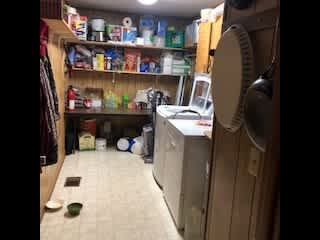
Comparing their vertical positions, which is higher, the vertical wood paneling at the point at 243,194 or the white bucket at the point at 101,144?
the vertical wood paneling at the point at 243,194

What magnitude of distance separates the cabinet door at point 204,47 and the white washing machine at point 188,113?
4.6 inches

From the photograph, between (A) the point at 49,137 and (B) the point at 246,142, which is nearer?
(B) the point at 246,142

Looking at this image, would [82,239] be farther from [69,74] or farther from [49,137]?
[69,74]

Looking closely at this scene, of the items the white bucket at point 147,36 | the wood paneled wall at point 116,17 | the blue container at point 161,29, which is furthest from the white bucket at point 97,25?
the blue container at point 161,29

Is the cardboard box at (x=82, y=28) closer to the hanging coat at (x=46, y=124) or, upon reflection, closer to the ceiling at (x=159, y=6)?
the ceiling at (x=159, y=6)

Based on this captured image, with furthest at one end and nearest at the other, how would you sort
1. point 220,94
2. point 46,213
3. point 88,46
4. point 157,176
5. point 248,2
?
→ point 88,46 < point 157,176 < point 46,213 < point 220,94 < point 248,2

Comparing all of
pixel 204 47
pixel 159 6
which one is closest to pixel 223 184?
pixel 204 47

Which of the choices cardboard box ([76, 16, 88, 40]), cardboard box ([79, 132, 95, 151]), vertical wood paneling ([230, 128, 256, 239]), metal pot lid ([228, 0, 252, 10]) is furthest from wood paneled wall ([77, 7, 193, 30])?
vertical wood paneling ([230, 128, 256, 239])

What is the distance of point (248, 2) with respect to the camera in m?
1.21

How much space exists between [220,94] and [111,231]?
5.71ft

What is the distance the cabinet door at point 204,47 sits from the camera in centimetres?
330
